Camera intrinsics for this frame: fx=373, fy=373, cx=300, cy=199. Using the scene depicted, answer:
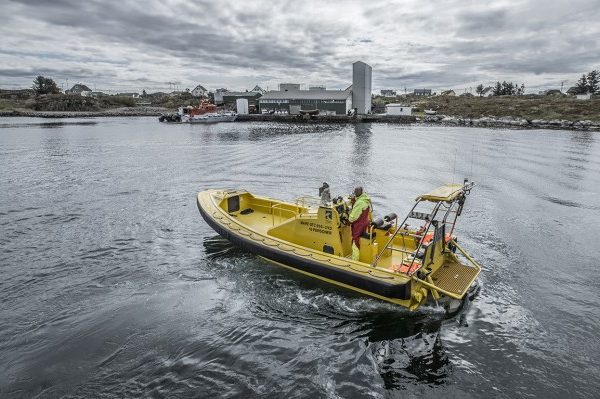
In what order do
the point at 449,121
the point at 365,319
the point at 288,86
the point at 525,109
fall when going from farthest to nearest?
the point at 288,86 < the point at 525,109 < the point at 449,121 < the point at 365,319

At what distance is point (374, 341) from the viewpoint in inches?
318

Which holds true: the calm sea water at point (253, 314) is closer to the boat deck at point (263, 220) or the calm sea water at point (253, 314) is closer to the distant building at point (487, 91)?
the boat deck at point (263, 220)

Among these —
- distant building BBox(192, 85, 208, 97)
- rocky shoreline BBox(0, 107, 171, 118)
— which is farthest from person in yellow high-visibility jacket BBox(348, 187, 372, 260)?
distant building BBox(192, 85, 208, 97)

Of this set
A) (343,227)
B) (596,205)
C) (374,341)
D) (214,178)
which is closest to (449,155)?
(596,205)

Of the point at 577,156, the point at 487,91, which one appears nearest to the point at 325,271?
the point at 577,156

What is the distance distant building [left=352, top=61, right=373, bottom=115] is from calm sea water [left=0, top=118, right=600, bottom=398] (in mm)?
56268

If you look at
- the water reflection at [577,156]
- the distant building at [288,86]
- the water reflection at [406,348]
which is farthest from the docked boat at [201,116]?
the water reflection at [406,348]

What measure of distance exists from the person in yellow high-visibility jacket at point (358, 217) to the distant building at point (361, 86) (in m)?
65.6

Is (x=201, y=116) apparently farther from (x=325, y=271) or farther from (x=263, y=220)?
(x=325, y=271)

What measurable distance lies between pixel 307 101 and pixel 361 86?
451 inches

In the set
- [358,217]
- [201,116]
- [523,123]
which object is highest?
[201,116]

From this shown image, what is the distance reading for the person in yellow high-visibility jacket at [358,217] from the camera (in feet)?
30.2

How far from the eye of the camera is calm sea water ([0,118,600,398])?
6902 mm

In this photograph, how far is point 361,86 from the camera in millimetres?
74312
